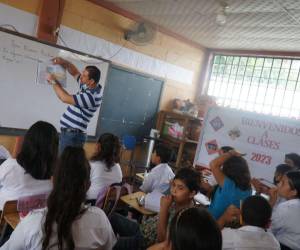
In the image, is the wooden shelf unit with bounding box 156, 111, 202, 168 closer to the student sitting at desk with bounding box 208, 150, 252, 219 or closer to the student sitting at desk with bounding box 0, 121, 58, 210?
the student sitting at desk with bounding box 208, 150, 252, 219

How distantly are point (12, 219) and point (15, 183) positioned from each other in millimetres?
224

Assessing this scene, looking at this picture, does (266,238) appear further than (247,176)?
No

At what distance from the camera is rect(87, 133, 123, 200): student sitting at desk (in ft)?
8.39

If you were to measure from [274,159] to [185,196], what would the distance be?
169 cm

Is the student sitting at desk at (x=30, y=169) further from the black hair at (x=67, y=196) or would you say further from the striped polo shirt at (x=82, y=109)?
the striped polo shirt at (x=82, y=109)

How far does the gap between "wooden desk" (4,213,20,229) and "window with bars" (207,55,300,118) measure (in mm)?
4529

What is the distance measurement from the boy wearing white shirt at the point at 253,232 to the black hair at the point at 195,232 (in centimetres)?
50

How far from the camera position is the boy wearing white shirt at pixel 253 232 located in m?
1.55

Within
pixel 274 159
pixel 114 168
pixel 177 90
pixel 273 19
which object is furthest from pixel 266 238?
pixel 177 90

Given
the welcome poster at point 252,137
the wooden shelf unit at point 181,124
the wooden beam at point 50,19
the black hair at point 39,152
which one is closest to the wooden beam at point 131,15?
the wooden beam at point 50,19

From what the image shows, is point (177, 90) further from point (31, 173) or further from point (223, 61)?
point (31, 173)

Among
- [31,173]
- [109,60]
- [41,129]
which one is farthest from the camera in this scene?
[109,60]

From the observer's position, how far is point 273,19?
3.64 metres

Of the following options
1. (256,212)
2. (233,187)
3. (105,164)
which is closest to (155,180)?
(105,164)
